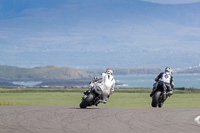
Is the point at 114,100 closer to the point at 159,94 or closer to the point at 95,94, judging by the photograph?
the point at 159,94

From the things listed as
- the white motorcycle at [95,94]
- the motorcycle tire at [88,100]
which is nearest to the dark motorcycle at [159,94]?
the white motorcycle at [95,94]

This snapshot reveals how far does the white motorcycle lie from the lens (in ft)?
85.9

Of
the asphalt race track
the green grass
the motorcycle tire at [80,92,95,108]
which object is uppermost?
the motorcycle tire at [80,92,95,108]

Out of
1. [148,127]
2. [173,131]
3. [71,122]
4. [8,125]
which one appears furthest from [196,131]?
[8,125]

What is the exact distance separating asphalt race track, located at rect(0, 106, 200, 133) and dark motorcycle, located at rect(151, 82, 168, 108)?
3.55 metres

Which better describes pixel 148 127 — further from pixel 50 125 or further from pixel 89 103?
pixel 89 103

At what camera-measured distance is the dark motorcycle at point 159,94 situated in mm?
27391

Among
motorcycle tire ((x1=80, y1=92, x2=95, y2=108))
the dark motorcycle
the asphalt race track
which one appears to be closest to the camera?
the asphalt race track

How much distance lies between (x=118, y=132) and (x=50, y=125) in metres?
2.93

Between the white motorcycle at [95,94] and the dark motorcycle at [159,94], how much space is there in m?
2.53

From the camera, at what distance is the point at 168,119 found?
20.1 m

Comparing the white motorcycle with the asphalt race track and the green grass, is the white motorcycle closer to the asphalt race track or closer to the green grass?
the asphalt race track

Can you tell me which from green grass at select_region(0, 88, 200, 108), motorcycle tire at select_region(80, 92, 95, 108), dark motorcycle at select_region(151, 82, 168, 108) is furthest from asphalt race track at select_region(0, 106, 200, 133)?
green grass at select_region(0, 88, 200, 108)

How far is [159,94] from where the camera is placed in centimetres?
2744
